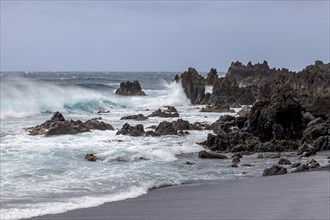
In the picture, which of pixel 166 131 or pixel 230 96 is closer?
pixel 166 131

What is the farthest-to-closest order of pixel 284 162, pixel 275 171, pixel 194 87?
pixel 194 87 < pixel 284 162 < pixel 275 171

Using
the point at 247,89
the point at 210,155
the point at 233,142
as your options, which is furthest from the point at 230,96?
the point at 210,155

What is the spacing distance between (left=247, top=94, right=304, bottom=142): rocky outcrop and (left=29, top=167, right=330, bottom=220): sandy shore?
10.5m

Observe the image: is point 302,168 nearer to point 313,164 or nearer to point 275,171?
point 313,164

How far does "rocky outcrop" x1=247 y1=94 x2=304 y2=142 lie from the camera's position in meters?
26.8

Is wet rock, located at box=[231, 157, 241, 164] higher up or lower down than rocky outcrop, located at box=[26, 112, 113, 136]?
lower down

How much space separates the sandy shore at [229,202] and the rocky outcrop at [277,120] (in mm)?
10501

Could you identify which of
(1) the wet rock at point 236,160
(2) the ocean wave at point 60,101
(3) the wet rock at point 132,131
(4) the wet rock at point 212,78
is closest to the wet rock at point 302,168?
(1) the wet rock at point 236,160

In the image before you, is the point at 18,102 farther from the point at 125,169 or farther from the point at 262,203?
the point at 262,203

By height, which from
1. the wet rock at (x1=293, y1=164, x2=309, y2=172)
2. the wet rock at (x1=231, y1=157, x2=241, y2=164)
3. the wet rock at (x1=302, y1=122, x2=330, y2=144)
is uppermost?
the wet rock at (x1=302, y1=122, x2=330, y2=144)

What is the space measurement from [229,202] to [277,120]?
14.6 m

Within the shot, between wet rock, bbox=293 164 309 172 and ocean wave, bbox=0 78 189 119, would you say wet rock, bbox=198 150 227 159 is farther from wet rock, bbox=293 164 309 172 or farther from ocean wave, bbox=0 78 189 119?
ocean wave, bbox=0 78 189 119

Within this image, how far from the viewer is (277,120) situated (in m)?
27.0

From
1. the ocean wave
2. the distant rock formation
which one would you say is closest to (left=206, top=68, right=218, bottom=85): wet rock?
the distant rock formation
